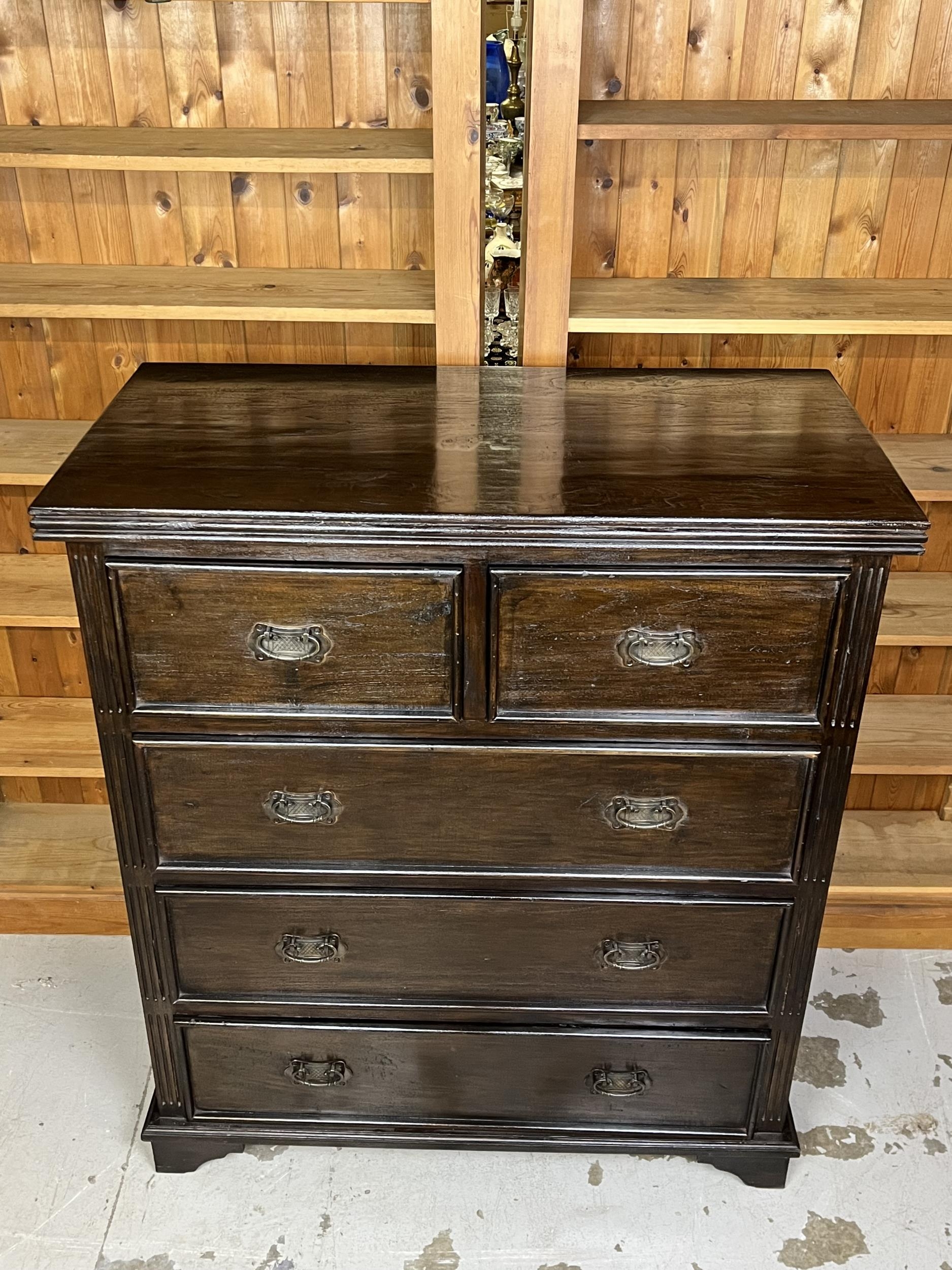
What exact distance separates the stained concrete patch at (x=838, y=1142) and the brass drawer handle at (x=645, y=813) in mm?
828

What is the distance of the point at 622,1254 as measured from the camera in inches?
82.8

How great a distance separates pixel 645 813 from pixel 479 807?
9.8 inches

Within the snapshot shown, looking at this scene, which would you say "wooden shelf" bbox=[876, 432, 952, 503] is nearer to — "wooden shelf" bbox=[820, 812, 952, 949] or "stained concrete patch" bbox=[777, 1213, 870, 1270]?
"wooden shelf" bbox=[820, 812, 952, 949]

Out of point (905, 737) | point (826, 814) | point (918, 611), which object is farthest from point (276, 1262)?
point (918, 611)

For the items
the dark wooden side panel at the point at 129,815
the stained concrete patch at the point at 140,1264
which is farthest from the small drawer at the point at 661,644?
the stained concrete patch at the point at 140,1264

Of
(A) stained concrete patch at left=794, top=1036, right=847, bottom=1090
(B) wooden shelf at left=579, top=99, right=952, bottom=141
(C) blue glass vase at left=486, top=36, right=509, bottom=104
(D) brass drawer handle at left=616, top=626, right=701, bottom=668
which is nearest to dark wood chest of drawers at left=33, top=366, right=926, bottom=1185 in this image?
(D) brass drawer handle at left=616, top=626, right=701, bottom=668

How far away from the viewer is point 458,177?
1954 millimetres

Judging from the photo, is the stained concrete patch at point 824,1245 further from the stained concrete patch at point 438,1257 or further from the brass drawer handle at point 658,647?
the brass drawer handle at point 658,647

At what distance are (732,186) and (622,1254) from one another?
6.01 ft

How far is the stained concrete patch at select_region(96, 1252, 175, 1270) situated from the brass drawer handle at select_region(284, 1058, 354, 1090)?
1.13ft

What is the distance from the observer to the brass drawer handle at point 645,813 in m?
1.85

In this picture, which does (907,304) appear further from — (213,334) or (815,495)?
(213,334)

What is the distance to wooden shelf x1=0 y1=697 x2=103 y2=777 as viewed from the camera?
257cm

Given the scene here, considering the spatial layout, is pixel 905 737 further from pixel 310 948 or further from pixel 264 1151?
pixel 264 1151
